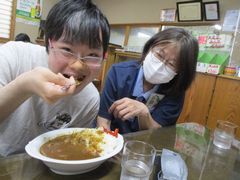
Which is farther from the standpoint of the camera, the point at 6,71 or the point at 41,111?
the point at 41,111

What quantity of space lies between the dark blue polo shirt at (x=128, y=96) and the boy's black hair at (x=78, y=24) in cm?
44

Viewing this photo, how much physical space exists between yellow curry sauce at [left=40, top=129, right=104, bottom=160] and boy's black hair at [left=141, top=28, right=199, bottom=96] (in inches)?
27.2

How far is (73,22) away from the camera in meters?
0.78

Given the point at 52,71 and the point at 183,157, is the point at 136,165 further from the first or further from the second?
the point at 52,71

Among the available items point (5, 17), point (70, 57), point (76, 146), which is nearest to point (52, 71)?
point (70, 57)

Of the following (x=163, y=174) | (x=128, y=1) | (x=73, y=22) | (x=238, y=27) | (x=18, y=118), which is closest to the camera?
(x=163, y=174)

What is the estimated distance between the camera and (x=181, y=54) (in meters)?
1.20

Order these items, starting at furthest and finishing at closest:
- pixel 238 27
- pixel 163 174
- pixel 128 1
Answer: pixel 128 1 → pixel 238 27 → pixel 163 174

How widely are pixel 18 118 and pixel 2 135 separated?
0.29 ft

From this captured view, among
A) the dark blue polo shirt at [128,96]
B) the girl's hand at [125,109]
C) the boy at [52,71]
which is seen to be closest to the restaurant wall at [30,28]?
the dark blue polo shirt at [128,96]

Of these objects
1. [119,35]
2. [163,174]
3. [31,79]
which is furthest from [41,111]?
[119,35]

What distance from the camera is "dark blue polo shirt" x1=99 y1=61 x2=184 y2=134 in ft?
4.03

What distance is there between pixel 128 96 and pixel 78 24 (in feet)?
2.05

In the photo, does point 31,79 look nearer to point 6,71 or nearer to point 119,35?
point 6,71
